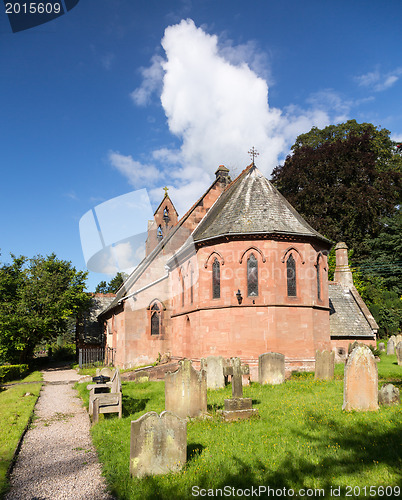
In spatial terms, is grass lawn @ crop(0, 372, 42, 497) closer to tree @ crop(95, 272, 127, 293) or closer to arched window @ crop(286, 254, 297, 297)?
arched window @ crop(286, 254, 297, 297)

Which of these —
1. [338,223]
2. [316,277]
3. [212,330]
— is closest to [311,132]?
[338,223]

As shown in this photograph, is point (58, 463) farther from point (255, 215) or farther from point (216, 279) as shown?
point (255, 215)

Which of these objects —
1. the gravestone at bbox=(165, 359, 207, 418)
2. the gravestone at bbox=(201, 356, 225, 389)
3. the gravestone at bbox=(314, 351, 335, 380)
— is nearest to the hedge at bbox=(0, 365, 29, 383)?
the gravestone at bbox=(201, 356, 225, 389)

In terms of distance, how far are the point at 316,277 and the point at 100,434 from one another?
14.9 m

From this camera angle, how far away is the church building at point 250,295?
64.2ft

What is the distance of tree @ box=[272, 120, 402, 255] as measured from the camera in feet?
126

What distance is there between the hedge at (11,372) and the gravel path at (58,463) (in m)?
12.0

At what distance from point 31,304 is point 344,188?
1239 inches

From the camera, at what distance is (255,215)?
69.0 ft

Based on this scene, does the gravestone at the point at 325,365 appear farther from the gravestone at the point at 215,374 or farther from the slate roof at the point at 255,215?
the slate roof at the point at 255,215

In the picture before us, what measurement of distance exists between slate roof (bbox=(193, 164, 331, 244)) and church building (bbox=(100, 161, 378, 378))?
56mm

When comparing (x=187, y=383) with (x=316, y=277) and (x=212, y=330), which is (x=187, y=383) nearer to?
(x=212, y=330)

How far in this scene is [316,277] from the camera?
21.2 meters

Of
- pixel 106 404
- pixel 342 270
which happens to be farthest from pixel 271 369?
pixel 342 270
